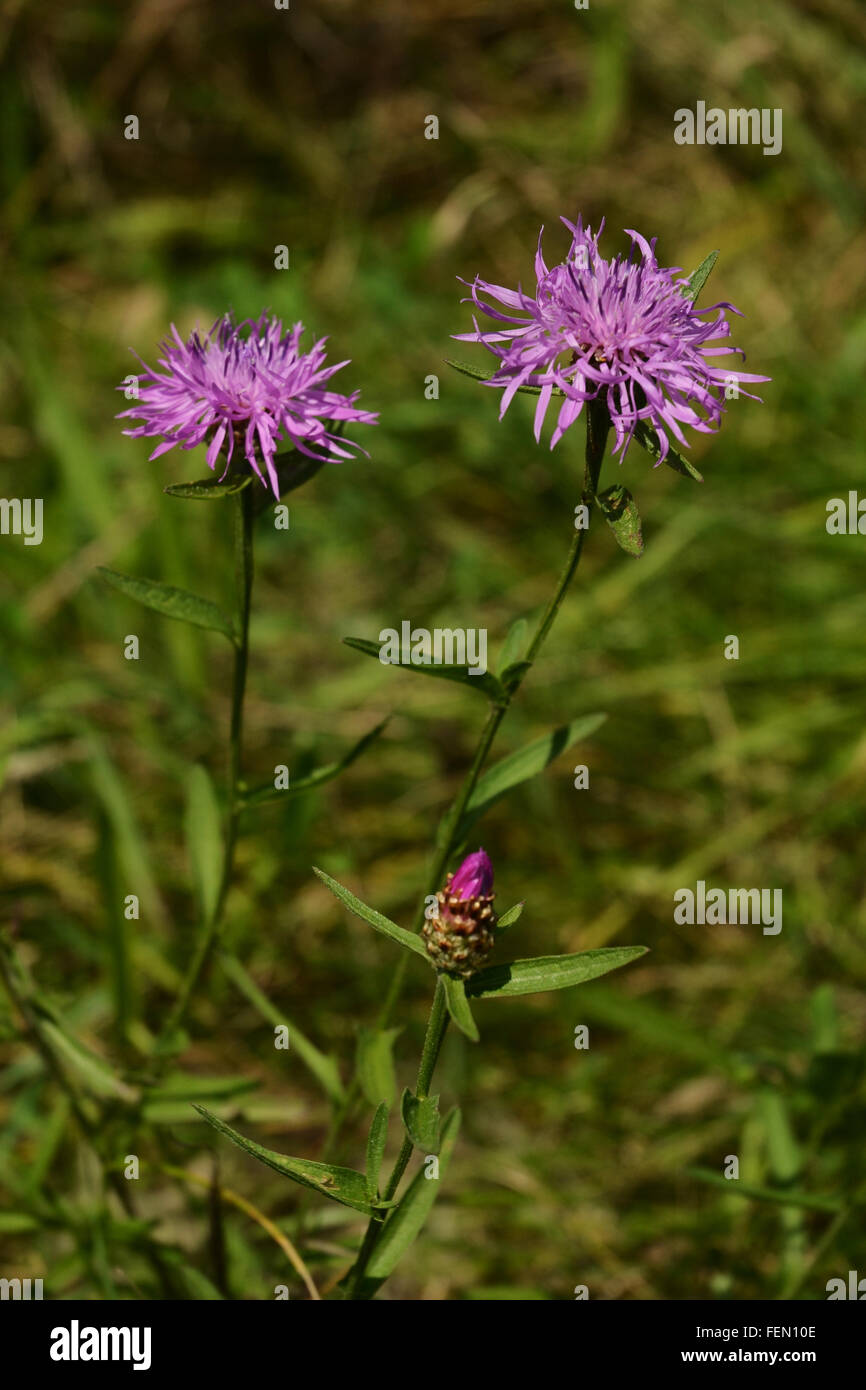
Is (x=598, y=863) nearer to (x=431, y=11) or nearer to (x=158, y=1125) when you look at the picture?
(x=158, y=1125)

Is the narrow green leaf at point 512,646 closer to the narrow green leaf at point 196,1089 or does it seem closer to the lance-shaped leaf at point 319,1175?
the lance-shaped leaf at point 319,1175

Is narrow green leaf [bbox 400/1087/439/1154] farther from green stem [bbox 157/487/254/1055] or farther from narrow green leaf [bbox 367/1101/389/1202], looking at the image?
green stem [bbox 157/487/254/1055]

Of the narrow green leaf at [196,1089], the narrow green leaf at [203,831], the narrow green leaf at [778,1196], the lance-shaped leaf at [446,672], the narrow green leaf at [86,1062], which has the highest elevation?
the lance-shaped leaf at [446,672]

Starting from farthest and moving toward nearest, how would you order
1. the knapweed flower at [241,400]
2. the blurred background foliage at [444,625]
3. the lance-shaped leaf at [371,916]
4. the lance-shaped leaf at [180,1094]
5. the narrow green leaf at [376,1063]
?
the blurred background foliage at [444,625] → the lance-shaped leaf at [180,1094] → the narrow green leaf at [376,1063] → the knapweed flower at [241,400] → the lance-shaped leaf at [371,916]

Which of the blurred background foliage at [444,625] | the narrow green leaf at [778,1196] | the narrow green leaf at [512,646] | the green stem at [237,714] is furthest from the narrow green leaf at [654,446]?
the narrow green leaf at [778,1196]

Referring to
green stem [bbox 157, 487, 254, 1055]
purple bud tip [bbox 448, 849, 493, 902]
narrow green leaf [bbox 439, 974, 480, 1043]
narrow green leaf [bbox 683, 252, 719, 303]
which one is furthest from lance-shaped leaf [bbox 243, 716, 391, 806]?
narrow green leaf [bbox 683, 252, 719, 303]
